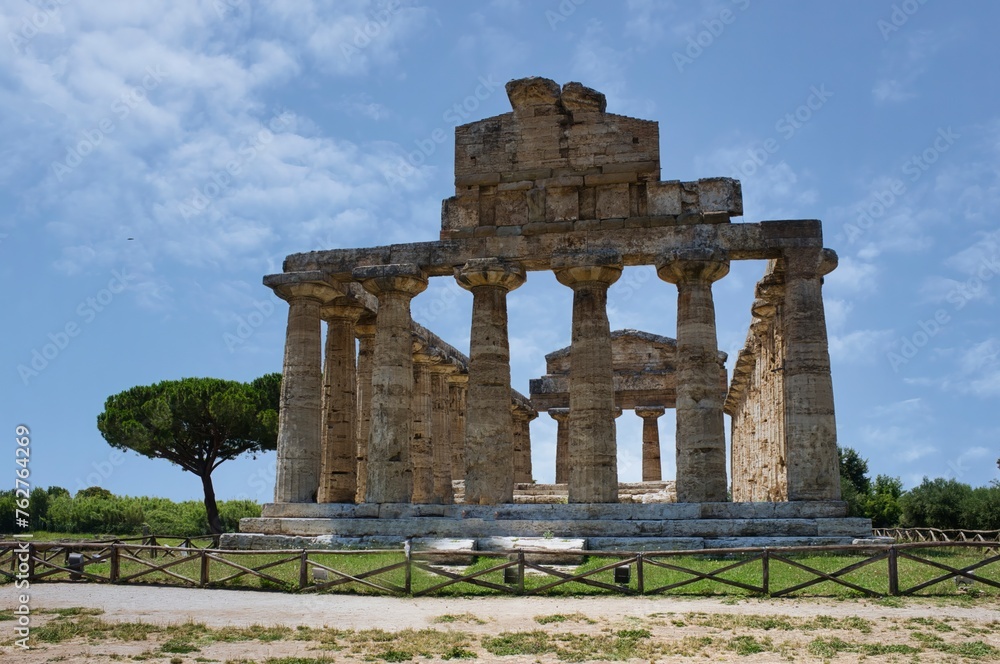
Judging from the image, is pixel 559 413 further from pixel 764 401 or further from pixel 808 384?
pixel 808 384

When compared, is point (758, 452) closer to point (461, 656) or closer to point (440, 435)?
point (440, 435)

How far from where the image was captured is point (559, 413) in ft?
150

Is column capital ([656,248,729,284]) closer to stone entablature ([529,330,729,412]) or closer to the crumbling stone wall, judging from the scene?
the crumbling stone wall

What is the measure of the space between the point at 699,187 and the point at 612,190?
2.41 metres

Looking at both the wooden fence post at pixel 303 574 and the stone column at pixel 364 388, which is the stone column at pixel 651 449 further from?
the wooden fence post at pixel 303 574

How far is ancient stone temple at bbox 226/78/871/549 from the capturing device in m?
23.5

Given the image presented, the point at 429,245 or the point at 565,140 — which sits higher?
the point at 565,140

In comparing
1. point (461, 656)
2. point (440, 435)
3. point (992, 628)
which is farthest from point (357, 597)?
point (440, 435)

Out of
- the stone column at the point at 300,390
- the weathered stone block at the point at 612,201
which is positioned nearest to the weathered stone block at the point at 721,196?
the weathered stone block at the point at 612,201

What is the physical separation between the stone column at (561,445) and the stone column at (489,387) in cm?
1960

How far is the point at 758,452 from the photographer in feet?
108

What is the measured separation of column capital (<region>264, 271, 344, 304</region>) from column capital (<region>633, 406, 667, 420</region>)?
2135cm

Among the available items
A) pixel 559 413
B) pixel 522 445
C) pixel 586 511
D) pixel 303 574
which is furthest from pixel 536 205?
pixel 522 445

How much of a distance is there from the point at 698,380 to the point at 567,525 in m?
5.17
